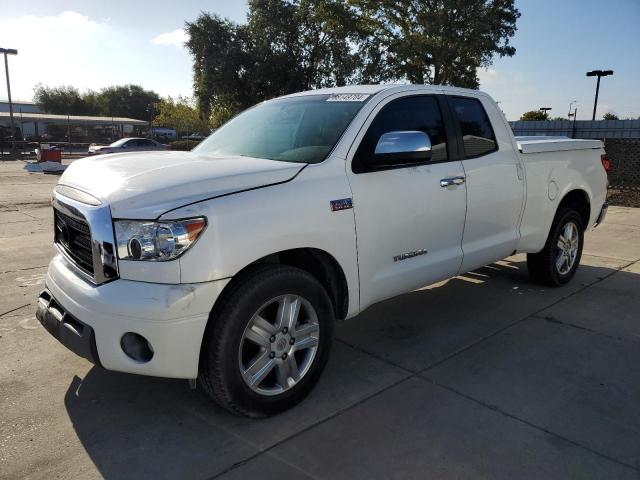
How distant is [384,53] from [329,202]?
29718 mm

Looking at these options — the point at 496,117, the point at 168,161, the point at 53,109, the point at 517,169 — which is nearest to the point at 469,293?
the point at 517,169

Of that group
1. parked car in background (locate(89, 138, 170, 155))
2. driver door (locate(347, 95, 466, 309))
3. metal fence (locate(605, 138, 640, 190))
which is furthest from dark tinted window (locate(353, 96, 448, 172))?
parked car in background (locate(89, 138, 170, 155))

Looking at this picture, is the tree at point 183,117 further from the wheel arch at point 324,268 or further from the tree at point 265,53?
the wheel arch at point 324,268

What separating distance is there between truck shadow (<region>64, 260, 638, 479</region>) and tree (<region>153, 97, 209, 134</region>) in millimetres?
43580

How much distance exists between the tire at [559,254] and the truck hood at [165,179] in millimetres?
3276

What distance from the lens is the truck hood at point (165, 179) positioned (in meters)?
2.65

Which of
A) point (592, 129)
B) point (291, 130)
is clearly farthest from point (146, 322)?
point (592, 129)

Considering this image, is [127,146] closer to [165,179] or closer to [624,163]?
[624,163]

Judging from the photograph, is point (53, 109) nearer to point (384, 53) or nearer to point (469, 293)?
point (384, 53)

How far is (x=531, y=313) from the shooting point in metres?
4.79

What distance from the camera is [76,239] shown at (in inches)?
123

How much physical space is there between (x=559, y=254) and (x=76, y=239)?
14.9 feet

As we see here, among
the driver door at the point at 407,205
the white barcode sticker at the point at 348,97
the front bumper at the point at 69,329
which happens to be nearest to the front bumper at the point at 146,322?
the front bumper at the point at 69,329

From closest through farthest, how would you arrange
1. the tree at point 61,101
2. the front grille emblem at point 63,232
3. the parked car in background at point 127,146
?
1. the front grille emblem at point 63,232
2. the parked car in background at point 127,146
3. the tree at point 61,101
